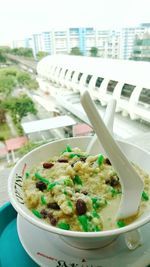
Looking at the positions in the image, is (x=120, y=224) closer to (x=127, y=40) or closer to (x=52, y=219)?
(x=52, y=219)

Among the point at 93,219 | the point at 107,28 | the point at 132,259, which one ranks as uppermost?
→ the point at 107,28

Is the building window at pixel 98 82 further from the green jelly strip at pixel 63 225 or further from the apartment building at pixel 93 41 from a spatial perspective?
the green jelly strip at pixel 63 225

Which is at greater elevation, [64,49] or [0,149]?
[64,49]

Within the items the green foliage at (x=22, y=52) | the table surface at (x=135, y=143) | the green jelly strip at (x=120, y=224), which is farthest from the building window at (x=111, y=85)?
the green jelly strip at (x=120, y=224)

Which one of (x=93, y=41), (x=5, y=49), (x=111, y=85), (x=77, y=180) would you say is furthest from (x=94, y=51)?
(x=77, y=180)

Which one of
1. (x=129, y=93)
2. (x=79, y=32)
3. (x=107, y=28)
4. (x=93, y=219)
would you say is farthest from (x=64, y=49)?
(x=93, y=219)

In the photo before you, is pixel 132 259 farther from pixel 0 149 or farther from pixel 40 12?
pixel 40 12

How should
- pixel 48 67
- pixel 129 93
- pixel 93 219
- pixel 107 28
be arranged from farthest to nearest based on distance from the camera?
pixel 48 67, pixel 107 28, pixel 129 93, pixel 93 219

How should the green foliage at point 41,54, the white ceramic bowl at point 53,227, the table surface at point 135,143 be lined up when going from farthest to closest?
the green foliage at point 41,54, the table surface at point 135,143, the white ceramic bowl at point 53,227

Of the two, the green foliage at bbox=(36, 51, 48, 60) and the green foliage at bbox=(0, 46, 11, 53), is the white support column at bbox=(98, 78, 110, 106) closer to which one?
the green foliage at bbox=(36, 51, 48, 60)
